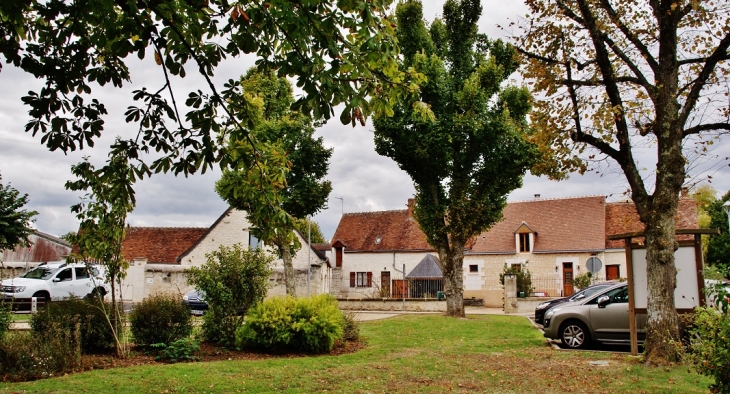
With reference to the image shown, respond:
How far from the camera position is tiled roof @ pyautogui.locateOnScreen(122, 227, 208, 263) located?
124 feet

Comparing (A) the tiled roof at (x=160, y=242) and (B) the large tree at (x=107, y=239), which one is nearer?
(B) the large tree at (x=107, y=239)

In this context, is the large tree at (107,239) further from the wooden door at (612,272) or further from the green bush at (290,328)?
the wooden door at (612,272)

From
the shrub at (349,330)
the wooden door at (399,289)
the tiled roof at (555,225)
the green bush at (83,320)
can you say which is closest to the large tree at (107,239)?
the green bush at (83,320)

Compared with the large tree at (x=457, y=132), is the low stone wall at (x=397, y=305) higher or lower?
lower

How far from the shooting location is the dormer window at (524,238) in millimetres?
39531

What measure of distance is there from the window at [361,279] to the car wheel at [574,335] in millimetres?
29230

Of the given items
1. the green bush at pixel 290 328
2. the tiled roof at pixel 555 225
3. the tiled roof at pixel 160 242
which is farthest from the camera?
the tiled roof at pixel 555 225

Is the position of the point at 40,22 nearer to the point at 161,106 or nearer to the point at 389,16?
the point at 161,106

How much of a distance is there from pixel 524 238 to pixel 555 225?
2.44 meters

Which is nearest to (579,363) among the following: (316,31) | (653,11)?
(653,11)

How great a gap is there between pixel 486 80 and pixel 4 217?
808 inches

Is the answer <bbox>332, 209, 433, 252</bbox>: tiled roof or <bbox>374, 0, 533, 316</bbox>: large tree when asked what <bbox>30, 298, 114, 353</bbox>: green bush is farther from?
<bbox>332, 209, 433, 252</bbox>: tiled roof

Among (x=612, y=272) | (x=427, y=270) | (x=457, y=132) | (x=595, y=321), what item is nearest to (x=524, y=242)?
(x=612, y=272)

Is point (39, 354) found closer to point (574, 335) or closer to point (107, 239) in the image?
point (107, 239)
